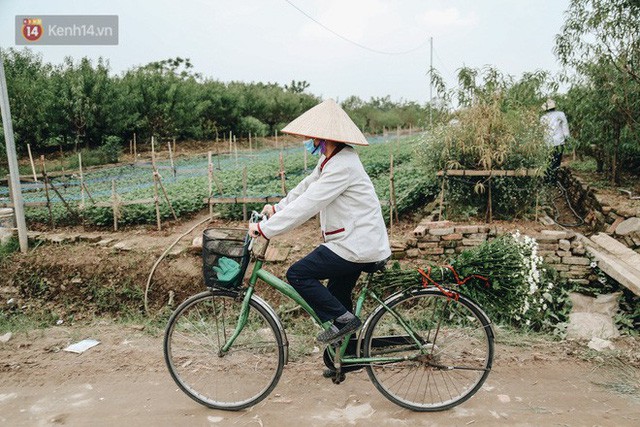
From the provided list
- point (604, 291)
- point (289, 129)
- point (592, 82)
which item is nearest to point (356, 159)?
point (289, 129)

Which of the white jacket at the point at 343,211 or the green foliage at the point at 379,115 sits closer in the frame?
the white jacket at the point at 343,211

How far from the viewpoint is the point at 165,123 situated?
22750 millimetres

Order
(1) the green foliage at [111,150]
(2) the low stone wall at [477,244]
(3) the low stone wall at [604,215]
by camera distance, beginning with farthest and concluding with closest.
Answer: (1) the green foliage at [111,150] → (3) the low stone wall at [604,215] → (2) the low stone wall at [477,244]

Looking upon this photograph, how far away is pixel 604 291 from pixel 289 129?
4.40 metres

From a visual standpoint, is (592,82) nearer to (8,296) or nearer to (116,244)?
(116,244)

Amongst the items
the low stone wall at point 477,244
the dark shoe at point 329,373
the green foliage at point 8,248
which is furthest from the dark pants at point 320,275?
the green foliage at point 8,248

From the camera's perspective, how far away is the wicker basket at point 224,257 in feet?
9.75

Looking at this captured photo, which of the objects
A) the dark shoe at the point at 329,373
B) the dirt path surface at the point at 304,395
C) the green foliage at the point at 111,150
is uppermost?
the green foliage at the point at 111,150

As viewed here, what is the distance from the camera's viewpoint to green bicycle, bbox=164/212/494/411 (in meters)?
3.10

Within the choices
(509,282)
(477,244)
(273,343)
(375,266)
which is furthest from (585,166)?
(273,343)

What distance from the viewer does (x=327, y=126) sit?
300cm

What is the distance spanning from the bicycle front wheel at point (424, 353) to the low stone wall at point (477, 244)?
2312mm

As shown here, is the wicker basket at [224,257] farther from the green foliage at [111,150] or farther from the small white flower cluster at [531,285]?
the green foliage at [111,150]

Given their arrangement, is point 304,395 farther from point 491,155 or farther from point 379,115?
point 379,115
